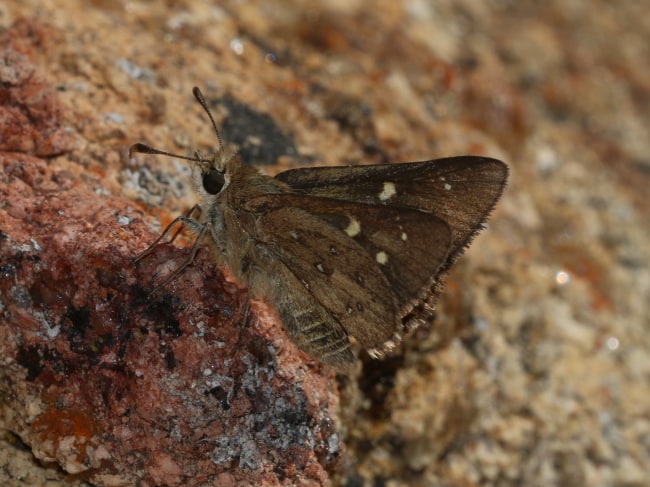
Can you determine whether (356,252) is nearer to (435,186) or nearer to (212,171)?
(435,186)

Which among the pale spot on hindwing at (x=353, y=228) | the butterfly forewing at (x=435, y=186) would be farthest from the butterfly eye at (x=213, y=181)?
the pale spot on hindwing at (x=353, y=228)

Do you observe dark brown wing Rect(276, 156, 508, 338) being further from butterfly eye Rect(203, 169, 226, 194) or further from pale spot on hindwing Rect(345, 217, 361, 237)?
butterfly eye Rect(203, 169, 226, 194)

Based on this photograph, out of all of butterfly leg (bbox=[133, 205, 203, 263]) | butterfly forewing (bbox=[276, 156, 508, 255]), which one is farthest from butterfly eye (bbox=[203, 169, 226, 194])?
butterfly forewing (bbox=[276, 156, 508, 255])

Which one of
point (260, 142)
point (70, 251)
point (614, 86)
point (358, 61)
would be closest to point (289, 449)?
point (70, 251)

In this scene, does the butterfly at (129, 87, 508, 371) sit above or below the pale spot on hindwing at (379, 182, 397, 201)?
below

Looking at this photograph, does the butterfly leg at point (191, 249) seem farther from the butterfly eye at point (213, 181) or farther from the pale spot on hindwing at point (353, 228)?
the pale spot on hindwing at point (353, 228)

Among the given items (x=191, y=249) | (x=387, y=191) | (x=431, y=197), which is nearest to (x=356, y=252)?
(x=387, y=191)

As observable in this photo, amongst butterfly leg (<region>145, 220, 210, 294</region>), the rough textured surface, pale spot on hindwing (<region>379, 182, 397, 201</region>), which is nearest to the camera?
the rough textured surface
